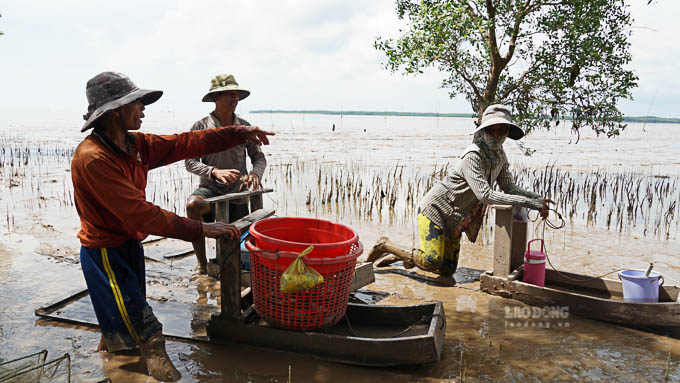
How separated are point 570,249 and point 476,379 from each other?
429cm

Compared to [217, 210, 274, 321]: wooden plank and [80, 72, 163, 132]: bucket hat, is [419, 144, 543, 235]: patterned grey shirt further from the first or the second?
[80, 72, 163, 132]: bucket hat

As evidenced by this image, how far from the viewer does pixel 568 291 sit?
477 cm

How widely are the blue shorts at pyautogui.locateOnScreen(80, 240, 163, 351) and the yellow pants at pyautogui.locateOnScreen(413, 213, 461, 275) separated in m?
2.88

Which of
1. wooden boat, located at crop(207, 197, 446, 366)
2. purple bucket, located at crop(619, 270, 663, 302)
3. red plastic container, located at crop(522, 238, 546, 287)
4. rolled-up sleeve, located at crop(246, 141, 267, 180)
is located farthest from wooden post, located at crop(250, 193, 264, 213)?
purple bucket, located at crop(619, 270, 663, 302)

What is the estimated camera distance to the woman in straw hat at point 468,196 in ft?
14.9

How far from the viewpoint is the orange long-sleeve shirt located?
109 inches

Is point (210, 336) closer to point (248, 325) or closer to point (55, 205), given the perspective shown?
point (248, 325)

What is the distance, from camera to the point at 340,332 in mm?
3605

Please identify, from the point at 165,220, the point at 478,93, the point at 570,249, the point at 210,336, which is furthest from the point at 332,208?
the point at 165,220

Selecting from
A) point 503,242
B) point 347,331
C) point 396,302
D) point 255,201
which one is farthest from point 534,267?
point 255,201

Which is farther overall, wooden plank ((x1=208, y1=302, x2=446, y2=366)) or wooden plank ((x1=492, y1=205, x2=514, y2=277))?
wooden plank ((x1=492, y1=205, x2=514, y2=277))

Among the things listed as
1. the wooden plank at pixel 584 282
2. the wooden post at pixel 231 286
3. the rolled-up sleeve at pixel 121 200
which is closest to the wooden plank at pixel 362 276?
the wooden post at pixel 231 286

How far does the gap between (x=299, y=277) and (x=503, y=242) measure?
2.60 meters

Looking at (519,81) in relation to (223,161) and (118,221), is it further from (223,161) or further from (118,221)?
(118,221)
